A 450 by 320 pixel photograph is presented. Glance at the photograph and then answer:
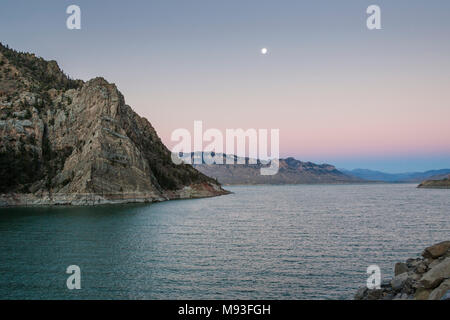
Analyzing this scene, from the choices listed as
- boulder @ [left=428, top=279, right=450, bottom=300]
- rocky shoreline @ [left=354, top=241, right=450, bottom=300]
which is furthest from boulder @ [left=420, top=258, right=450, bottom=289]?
boulder @ [left=428, top=279, right=450, bottom=300]

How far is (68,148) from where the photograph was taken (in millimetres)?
144625

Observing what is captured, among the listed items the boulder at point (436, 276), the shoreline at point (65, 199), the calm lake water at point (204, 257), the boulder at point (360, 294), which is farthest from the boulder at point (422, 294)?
the shoreline at point (65, 199)

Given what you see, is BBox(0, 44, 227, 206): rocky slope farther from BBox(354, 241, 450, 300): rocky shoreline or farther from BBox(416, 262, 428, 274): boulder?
BBox(416, 262, 428, 274): boulder

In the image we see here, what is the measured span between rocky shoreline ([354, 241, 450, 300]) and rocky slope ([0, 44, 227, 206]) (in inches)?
4266

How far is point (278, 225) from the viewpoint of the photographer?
69.5 metres

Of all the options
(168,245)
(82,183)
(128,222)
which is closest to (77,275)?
(168,245)

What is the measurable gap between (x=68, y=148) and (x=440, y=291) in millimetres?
145323

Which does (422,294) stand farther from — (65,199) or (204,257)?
(65,199)

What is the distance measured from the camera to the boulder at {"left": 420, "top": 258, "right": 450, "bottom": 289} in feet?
74.0

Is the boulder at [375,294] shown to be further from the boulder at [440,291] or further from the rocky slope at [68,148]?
the rocky slope at [68,148]

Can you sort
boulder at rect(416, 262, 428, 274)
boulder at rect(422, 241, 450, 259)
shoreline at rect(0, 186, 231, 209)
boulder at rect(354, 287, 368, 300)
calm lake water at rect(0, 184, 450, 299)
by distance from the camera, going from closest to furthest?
boulder at rect(354, 287, 368, 300), boulder at rect(416, 262, 428, 274), calm lake water at rect(0, 184, 450, 299), boulder at rect(422, 241, 450, 259), shoreline at rect(0, 186, 231, 209)

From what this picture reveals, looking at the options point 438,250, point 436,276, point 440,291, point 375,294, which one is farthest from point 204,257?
point 440,291
